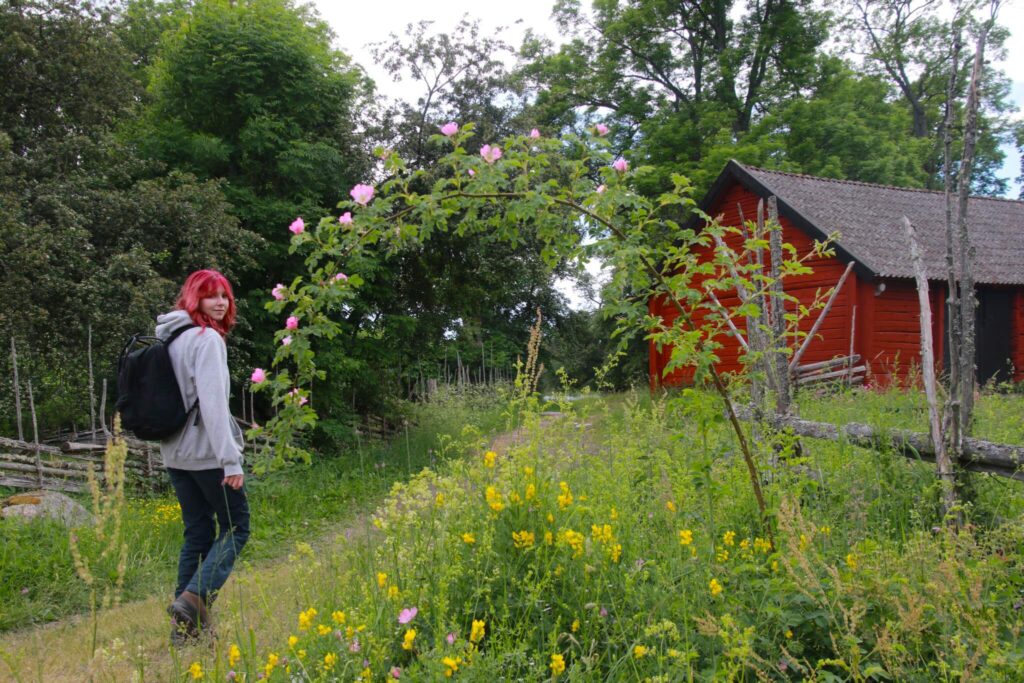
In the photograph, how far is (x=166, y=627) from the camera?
381 centimetres

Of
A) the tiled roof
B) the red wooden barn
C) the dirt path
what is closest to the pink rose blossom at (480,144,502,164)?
the dirt path

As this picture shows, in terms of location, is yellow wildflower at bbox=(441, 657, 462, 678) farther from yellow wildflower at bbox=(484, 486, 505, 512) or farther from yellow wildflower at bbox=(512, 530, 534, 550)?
yellow wildflower at bbox=(484, 486, 505, 512)

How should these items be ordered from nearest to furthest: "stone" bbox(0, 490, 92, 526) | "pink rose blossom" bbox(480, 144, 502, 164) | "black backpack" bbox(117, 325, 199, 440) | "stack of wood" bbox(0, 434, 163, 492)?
"pink rose blossom" bbox(480, 144, 502, 164)
"black backpack" bbox(117, 325, 199, 440)
"stone" bbox(0, 490, 92, 526)
"stack of wood" bbox(0, 434, 163, 492)

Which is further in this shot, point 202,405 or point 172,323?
point 172,323

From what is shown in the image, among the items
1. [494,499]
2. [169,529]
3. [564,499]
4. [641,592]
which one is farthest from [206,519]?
[169,529]

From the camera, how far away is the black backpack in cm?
357

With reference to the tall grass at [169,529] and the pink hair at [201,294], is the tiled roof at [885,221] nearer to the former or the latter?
the tall grass at [169,529]

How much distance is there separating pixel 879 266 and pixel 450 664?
13.8 m

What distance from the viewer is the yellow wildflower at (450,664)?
7.02 ft

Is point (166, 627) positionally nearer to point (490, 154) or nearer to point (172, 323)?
point (172, 323)

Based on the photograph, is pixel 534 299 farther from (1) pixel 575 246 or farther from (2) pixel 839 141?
(1) pixel 575 246

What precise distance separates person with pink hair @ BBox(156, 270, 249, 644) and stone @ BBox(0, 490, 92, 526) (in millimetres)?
3019

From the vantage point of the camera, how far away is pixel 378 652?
2377mm

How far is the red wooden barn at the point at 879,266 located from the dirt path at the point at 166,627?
1038 centimetres
